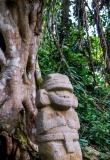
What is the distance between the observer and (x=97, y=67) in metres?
6.17

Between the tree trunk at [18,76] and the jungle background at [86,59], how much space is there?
782 mm

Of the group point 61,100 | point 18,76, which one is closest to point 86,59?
point 18,76

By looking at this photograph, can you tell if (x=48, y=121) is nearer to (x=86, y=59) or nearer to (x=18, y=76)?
(x=18, y=76)

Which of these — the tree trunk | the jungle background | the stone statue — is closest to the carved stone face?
the stone statue

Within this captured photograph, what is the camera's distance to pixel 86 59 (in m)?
5.66

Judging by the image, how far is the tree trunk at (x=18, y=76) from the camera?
329 cm

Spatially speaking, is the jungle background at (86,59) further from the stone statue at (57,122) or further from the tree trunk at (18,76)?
the stone statue at (57,122)

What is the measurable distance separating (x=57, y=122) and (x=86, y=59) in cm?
304

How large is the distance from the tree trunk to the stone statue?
63 centimetres

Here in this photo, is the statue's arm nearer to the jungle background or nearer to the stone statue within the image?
the stone statue

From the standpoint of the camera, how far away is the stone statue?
268 centimetres

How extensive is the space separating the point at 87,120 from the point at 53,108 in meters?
2.14

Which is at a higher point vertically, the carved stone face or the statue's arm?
the carved stone face

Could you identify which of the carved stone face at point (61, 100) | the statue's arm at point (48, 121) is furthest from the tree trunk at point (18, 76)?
the carved stone face at point (61, 100)
